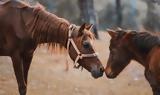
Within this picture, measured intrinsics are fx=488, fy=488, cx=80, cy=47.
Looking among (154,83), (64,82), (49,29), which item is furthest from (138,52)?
(64,82)

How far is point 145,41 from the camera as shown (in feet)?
26.2

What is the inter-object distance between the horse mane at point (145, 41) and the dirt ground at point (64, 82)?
10.9 feet

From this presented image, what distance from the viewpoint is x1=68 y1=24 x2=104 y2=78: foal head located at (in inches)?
298

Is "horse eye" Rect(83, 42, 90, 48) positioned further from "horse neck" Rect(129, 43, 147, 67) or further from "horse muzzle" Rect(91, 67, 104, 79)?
"horse neck" Rect(129, 43, 147, 67)

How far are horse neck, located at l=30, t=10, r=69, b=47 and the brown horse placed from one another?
938 millimetres

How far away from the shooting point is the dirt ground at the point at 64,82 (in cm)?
1111

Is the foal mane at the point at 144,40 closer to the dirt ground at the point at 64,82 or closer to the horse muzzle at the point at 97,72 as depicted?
the horse muzzle at the point at 97,72

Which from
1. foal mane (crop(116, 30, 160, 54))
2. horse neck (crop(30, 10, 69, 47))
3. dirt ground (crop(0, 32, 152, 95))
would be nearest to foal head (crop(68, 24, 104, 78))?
horse neck (crop(30, 10, 69, 47))

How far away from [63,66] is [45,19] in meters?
5.84

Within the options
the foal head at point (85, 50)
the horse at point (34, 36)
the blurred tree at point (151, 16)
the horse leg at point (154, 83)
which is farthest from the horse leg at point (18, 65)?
the blurred tree at point (151, 16)

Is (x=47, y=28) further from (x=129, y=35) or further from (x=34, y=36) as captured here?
(x=129, y=35)

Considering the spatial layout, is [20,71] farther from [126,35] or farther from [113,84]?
[113,84]

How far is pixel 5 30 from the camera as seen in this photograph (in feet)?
26.3

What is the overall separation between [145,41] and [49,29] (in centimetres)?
158
